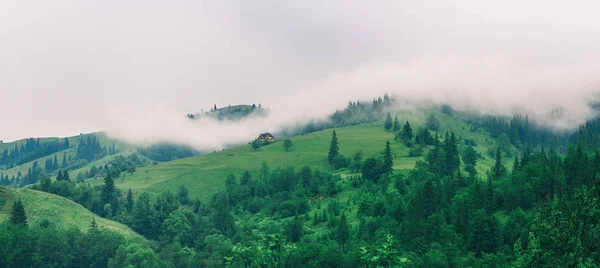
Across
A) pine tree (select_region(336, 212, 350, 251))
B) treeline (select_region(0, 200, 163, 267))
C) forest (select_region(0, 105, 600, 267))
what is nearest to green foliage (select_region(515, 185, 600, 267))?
forest (select_region(0, 105, 600, 267))

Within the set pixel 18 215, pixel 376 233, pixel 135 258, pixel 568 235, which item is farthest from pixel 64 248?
pixel 568 235

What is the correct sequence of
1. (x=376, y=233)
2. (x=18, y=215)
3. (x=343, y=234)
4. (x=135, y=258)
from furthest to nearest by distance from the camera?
(x=18, y=215) < (x=135, y=258) < (x=343, y=234) < (x=376, y=233)

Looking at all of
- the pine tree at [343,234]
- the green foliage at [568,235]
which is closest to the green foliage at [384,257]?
the pine tree at [343,234]

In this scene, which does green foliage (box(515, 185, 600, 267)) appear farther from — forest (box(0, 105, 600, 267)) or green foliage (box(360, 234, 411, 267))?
green foliage (box(360, 234, 411, 267))

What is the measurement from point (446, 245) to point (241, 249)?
5356 centimetres

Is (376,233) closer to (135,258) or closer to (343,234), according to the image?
(343,234)

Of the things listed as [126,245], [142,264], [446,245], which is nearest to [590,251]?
[446,245]

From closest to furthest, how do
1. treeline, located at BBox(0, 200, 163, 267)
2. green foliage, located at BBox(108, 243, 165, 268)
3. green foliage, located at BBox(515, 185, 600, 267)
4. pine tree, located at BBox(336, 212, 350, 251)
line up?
green foliage, located at BBox(515, 185, 600, 267), treeline, located at BBox(0, 200, 163, 267), pine tree, located at BBox(336, 212, 350, 251), green foliage, located at BBox(108, 243, 165, 268)

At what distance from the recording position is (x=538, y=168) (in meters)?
148

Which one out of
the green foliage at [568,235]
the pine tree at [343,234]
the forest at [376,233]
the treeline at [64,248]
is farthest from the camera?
the pine tree at [343,234]

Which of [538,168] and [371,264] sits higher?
[538,168]

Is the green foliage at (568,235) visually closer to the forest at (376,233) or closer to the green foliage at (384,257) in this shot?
the forest at (376,233)

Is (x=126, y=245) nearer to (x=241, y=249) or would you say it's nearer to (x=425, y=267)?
(x=241, y=249)

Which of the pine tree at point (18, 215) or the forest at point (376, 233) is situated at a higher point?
the pine tree at point (18, 215)
